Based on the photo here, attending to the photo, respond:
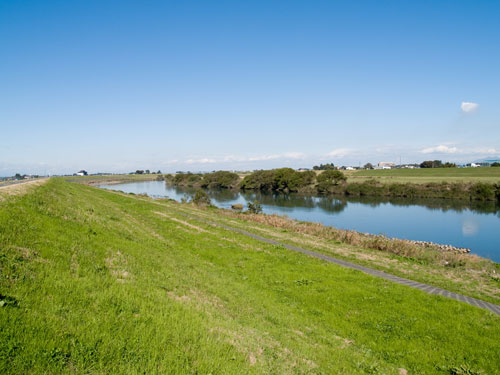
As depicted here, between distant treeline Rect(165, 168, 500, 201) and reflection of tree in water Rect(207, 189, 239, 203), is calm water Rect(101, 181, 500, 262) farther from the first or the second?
reflection of tree in water Rect(207, 189, 239, 203)

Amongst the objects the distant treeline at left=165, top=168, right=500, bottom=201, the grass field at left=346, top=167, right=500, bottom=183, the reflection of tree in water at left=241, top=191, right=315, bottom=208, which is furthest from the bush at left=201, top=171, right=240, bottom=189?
the grass field at left=346, top=167, right=500, bottom=183

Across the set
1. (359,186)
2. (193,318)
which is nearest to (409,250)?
(193,318)

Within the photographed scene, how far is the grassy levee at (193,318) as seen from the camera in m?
4.89

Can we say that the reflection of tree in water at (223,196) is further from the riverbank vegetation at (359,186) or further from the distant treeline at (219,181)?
the distant treeline at (219,181)

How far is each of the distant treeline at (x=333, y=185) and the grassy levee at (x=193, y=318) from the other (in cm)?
7921

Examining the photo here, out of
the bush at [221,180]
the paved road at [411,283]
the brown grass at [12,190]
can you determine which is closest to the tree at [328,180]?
the bush at [221,180]

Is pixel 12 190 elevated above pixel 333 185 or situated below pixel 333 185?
above

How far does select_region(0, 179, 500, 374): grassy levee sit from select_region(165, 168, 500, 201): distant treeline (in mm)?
79206

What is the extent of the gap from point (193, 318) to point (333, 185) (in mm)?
97791

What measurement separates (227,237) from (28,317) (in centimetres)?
1642

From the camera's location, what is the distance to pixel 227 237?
2116cm

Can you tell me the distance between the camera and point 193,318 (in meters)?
6.81

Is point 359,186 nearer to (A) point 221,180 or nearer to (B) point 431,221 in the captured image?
(B) point 431,221

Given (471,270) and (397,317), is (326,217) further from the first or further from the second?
(397,317)
